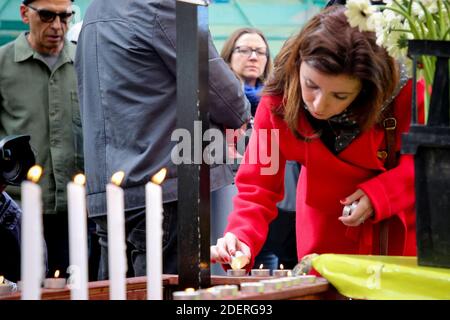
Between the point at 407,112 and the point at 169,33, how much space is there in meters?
0.84

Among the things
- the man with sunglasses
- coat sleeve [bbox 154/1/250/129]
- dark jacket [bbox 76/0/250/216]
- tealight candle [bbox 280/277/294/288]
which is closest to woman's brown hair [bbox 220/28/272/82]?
the man with sunglasses

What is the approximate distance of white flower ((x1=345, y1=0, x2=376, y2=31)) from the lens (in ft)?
7.07

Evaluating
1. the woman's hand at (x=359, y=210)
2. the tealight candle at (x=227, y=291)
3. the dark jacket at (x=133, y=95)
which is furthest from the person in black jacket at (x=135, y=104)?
the tealight candle at (x=227, y=291)

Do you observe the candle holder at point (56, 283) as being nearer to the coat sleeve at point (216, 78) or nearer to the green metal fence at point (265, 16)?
the coat sleeve at point (216, 78)

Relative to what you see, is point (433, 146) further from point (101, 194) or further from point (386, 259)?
point (101, 194)

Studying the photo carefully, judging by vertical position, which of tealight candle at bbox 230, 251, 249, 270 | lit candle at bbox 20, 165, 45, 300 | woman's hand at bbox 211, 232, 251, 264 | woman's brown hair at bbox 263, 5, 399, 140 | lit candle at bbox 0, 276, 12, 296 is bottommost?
lit candle at bbox 0, 276, 12, 296

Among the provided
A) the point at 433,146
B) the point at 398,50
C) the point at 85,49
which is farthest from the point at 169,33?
the point at 433,146

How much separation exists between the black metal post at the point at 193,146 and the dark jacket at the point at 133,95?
1.01m

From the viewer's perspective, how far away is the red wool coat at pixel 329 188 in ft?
8.37

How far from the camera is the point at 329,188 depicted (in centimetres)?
262

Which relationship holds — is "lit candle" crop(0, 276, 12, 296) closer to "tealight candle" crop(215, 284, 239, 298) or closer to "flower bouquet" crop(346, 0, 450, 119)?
"tealight candle" crop(215, 284, 239, 298)

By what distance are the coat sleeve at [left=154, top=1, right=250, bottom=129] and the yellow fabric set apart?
114 centimetres

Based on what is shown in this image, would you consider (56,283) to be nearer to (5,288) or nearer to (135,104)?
(5,288)

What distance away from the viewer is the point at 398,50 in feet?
7.18
